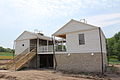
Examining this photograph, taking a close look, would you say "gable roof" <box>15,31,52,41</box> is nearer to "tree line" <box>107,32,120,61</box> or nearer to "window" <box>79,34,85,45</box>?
"window" <box>79,34,85,45</box>

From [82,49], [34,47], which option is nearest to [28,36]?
[34,47]

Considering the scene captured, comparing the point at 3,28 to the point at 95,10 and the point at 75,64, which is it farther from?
the point at 95,10

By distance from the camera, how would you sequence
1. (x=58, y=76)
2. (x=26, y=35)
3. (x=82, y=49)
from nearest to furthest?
(x=58, y=76)
(x=82, y=49)
(x=26, y=35)

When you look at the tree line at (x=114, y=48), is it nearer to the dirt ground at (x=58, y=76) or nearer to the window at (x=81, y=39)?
the window at (x=81, y=39)

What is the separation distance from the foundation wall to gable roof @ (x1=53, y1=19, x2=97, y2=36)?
2846 mm

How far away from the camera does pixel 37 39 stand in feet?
58.0

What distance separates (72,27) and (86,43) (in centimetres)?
262

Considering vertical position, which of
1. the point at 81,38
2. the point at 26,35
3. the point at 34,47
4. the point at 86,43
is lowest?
the point at 34,47

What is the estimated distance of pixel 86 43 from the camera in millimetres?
12328

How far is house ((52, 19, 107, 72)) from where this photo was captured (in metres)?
11.5

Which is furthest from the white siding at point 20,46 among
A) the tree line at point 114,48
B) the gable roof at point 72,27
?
the tree line at point 114,48

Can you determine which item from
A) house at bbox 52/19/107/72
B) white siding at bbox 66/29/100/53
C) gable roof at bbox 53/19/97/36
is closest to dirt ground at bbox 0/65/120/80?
house at bbox 52/19/107/72

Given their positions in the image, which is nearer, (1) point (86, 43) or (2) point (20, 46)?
(1) point (86, 43)

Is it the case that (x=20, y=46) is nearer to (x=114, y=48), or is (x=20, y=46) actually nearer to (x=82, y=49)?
(x=82, y=49)
